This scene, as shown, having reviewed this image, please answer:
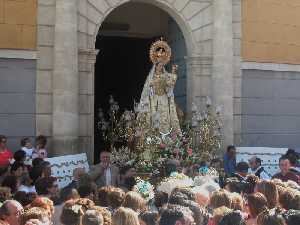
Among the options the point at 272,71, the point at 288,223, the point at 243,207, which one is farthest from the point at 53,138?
the point at 288,223

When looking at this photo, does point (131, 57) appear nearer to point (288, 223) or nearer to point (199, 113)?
point (199, 113)

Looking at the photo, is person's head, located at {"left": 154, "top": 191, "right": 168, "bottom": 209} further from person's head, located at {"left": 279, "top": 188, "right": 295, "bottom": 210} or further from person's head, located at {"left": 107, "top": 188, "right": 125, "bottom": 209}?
person's head, located at {"left": 279, "top": 188, "right": 295, "bottom": 210}

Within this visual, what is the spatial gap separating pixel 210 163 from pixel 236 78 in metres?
3.03

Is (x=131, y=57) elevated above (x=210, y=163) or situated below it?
above

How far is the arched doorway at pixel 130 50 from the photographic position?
14938 mm

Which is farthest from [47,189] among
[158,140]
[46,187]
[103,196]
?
[158,140]

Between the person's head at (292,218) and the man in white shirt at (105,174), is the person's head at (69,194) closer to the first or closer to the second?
the person's head at (292,218)

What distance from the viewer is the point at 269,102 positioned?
14562 mm

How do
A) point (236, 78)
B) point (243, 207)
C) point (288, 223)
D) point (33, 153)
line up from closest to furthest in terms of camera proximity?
1. point (288, 223)
2. point (243, 207)
3. point (33, 153)
4. point (236, 78)

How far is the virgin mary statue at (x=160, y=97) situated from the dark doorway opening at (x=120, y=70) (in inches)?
171

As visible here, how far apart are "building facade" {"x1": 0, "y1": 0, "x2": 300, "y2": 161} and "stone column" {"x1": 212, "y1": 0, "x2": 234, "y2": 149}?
2 centimetres

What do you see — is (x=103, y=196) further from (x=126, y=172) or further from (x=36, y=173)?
(x=126, y=172)

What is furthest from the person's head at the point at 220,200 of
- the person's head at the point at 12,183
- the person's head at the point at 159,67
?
the person's head at the point at 159,67

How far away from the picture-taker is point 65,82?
12031 millimetres
